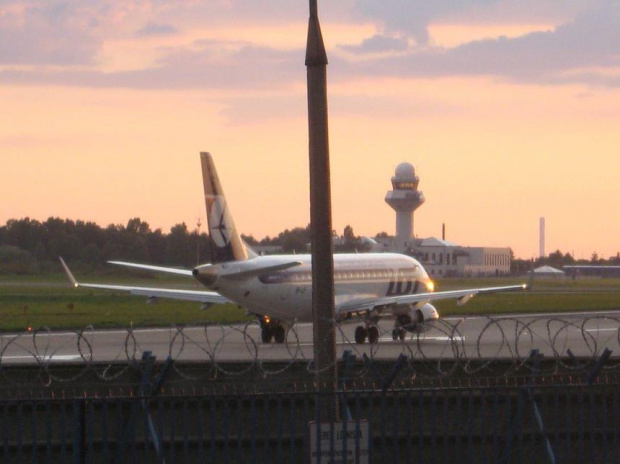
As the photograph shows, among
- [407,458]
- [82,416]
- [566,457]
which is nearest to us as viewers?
[82,416]

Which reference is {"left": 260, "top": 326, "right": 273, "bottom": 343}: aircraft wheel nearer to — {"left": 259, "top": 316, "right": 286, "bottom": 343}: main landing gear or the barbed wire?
{"left": 259, "top": 316, "right": 286, "bottom": 343}: main landing gear

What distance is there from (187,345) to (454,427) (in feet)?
86.5

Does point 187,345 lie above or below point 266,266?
below

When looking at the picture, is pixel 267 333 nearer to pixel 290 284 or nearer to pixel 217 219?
pixel 290 284

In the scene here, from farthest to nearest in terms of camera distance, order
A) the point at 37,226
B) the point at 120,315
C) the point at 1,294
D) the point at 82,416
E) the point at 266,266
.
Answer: the point at 37,226 → the point at 1,294 → the point at 120,315 → the point at 266,266 → the point at 82,416

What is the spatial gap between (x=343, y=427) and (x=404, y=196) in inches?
5737

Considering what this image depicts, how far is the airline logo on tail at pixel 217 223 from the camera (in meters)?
37.7

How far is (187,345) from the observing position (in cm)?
3850

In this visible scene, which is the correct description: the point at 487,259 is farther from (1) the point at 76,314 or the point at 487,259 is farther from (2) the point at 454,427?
(2) the point at 454,427

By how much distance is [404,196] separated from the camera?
156 m

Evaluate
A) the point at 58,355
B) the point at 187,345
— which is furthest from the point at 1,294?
the point at 58,355

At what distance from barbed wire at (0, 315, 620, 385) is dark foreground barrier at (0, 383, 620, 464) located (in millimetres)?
1200

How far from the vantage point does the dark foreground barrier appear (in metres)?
11.2

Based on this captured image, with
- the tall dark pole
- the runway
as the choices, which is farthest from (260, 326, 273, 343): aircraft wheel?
the tall dark pole
